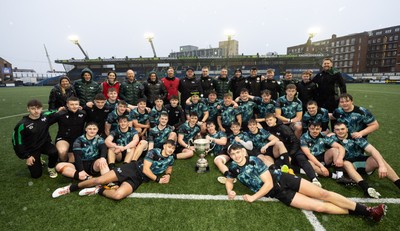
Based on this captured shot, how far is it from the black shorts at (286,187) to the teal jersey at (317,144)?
1521 millimetres

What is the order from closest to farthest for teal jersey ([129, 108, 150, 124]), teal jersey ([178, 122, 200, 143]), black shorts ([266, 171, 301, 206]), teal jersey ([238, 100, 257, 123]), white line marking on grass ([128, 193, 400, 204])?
black shorts ([266, 171, 301, 206]) < white line marking on grass ([128, 193, 400, 204]) < teal jersey ([178, 122, 200, 143]) < teal jersey ([129, 108, 150, 124]) < teal jersey ([238, 100, 257, 123])

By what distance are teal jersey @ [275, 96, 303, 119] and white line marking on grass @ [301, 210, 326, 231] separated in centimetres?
326

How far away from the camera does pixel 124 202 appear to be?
11.5 ft

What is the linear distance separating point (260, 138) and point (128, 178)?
3055 millimetres

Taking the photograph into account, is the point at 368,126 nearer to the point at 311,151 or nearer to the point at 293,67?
the point at 311,151

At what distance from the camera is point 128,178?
3.85 meters

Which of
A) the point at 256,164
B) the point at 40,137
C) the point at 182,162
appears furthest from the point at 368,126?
the point at 40,137

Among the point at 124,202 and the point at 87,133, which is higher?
the point at 87,133

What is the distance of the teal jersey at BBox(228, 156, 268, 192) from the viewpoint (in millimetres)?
3346

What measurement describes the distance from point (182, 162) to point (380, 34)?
87.6 metres

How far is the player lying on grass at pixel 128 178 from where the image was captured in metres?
3.67

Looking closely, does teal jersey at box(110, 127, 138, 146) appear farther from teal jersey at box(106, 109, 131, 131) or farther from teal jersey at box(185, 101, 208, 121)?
teal jersey at box(185, 101, 208, 121)

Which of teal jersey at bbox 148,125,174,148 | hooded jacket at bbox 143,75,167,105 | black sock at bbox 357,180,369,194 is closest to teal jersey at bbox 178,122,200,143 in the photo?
teal jersey at bbox 148,125,174,148

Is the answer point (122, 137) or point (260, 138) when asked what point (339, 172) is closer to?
point (260, 138)
